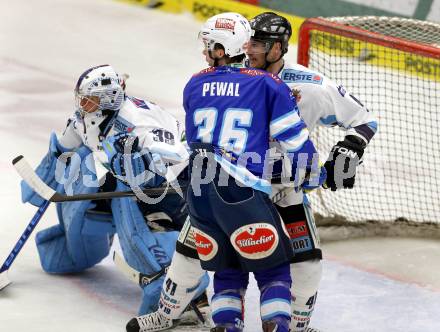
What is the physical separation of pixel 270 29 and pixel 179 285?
1123 millimetres

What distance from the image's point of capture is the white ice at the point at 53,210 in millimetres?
5273

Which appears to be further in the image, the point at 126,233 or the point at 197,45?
the point at 197,45

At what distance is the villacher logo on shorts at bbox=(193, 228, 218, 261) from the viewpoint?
14.7 ft

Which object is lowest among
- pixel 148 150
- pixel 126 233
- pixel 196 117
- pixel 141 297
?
pixel 141 297

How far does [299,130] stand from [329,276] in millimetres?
1597

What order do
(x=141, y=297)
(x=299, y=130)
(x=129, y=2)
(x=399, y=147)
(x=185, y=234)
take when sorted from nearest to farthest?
(x=299, y=130) → (x=185, y=234) → (x=141, y=297) → (x=399, y=147) → (x=129, y=2)

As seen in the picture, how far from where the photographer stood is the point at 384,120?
7.59 metres

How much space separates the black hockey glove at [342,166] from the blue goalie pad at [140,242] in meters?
0.90

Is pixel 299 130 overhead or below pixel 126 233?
overhead

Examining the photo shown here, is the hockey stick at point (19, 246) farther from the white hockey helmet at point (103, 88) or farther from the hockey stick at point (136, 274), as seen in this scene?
the white hockey helmet at point (103, 88)

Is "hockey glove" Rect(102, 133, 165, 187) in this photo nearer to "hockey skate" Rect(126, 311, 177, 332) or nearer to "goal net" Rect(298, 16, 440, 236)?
"hockey skate" Rect(126, 311, 177, 332)

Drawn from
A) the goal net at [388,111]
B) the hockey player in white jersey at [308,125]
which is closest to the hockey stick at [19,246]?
the hockey player in white jersey at [308,125]

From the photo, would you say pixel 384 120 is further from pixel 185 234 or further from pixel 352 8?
pixel 185 234

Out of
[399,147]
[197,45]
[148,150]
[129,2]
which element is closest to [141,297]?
[148,150]
